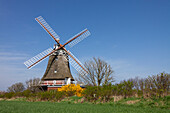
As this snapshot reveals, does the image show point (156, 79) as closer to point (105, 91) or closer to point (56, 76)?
point (105, 91)

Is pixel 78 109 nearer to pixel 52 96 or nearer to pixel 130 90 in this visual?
pixel 130 90

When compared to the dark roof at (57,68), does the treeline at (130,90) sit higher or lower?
lower

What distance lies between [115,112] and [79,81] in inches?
890

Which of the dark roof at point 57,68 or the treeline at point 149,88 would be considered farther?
the dark roof at point 57,68

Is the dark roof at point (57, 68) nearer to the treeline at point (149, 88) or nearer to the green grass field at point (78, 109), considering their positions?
the treeline at point (149, 88)

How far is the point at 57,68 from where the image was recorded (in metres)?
29.1

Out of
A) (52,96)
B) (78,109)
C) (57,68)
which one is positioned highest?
(57,68)

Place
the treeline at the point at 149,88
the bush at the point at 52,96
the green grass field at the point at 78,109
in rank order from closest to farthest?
the green grass field at the point at 78,109 < the treeline at the point at 149,88 < the bush at the point at 52,96

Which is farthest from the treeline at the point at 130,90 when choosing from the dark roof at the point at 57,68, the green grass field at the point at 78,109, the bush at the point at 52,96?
the dark roof at the point at 57,68

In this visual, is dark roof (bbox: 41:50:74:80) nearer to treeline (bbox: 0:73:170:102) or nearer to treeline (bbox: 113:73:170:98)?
treeline (bbox: 0:73:170:102)

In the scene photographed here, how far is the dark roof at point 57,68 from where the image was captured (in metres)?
28.7

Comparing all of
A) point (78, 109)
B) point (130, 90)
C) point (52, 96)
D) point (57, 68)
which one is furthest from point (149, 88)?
point (57, 68)

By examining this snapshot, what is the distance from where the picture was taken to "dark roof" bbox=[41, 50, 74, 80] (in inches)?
1128

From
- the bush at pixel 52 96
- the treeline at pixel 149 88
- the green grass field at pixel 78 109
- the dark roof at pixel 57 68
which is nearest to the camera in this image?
the green grass field at pixel 78 109
